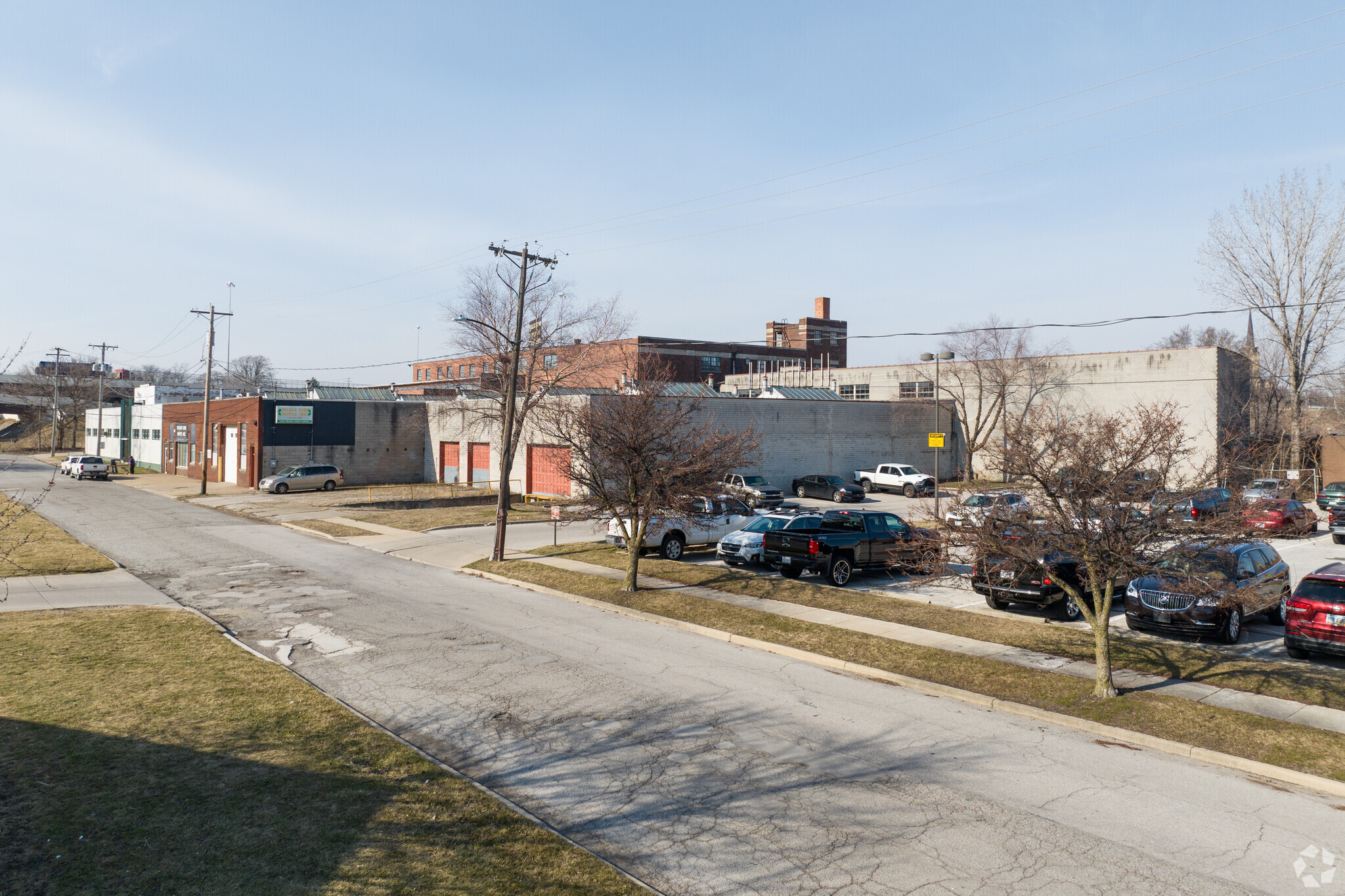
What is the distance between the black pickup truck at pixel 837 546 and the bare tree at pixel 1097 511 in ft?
26.5

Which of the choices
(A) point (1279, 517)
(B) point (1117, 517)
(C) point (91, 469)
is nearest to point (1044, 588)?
(B) point (1117, 517)

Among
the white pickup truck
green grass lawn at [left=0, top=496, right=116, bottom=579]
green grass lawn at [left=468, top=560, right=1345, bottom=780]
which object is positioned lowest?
green grass lawn at [left=0, top=496, right=116, bottom=579]

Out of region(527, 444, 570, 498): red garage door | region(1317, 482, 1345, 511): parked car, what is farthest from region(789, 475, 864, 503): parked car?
region(1317, 482, 1345, 511): parked car

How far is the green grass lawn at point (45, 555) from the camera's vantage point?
2003 cm

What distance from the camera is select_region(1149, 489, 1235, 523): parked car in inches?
411

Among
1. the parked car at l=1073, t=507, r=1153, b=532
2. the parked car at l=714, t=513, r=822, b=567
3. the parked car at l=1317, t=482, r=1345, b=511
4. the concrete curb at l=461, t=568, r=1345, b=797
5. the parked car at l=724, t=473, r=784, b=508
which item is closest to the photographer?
the concrete curb at l=461, t=568, r=1345, b=797

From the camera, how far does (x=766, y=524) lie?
2342 cm

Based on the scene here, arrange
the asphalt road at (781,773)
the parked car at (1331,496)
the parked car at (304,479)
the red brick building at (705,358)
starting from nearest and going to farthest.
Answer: the asphalt road at (781,773) < the parked car at (1331,496) < the parked car at (304,479) < the red brick building at (705,358)

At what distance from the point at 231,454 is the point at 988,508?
171 ft

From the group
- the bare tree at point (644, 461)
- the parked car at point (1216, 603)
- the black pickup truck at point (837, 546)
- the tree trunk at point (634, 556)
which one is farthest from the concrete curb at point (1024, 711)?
the black pickup truck at point (837, 546)

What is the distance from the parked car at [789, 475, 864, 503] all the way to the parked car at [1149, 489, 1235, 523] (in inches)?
1302

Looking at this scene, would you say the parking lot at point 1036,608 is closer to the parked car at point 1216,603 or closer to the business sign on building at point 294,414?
the parked car at point 1216,603

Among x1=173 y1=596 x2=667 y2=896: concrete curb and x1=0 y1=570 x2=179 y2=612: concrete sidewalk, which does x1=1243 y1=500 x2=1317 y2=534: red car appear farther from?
x1=0 y1=570 x2=179 y2=612: concrete sidewalk

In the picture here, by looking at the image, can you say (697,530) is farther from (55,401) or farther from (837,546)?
(55,401)
